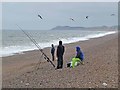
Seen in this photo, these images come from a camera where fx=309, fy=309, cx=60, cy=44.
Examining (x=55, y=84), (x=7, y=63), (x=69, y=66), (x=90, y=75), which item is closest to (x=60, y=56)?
(x=69, y=66)

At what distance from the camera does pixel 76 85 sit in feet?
29.9

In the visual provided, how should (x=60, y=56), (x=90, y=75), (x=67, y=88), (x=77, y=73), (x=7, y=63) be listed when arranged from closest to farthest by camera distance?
(x=67, y=88)
(x=90, y=75)
(x=77, y=73)
(x=60, y=56)
(x=7, y=63)

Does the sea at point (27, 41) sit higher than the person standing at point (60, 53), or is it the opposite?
the sea at point (27, 41)

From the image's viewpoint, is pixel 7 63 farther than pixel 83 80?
Yes

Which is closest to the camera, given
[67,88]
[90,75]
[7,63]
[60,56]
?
[67,88]

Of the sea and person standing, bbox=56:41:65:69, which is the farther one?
the sea

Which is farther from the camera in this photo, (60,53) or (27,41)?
(27,41)

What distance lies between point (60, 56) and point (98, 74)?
3308 mm

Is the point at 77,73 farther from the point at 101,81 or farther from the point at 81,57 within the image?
the point at 81,57

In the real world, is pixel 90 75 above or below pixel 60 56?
below

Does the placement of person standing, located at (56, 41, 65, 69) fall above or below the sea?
below

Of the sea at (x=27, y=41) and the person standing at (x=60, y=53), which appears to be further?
the sea at (x=27, y=41)

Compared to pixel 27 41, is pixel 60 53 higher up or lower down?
lower down

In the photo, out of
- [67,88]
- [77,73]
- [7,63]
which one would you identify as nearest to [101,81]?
[67,88]
